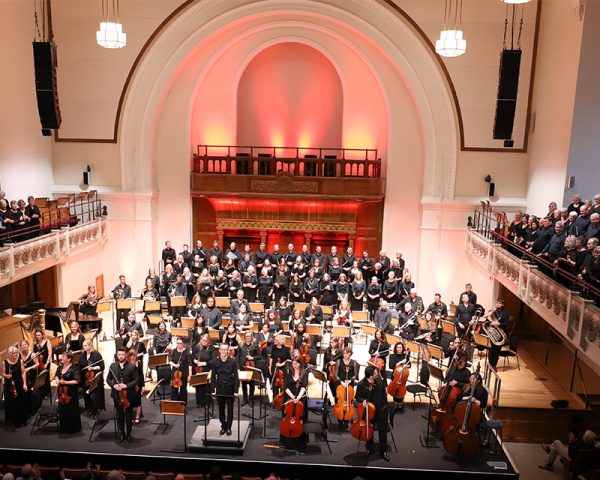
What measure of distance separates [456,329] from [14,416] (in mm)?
8860

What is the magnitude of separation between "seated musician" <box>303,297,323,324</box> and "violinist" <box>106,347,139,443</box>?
14.8 ft

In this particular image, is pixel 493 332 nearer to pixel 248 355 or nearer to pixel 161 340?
pixel 248 355

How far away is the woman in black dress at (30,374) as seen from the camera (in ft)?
32.6

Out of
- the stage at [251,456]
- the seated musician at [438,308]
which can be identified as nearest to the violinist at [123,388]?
the stage at [251,456]

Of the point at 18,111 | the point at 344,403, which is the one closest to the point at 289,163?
the point at 18,111

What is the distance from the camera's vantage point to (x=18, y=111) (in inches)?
623

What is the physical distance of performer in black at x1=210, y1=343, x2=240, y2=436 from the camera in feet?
31.3

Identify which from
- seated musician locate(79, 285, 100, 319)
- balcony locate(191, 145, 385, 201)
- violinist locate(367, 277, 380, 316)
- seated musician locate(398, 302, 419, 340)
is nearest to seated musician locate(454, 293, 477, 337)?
seated musician locate(398, 302, 419, 340)

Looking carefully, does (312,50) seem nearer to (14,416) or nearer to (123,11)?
(123,11)

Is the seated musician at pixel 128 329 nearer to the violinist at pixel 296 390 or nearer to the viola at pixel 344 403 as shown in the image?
the violinist at pixel 296 390

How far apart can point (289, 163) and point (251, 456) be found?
1052 cm

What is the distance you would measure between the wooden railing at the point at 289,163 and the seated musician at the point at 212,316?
6104 mm

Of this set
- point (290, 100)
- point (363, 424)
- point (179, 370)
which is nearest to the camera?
point (363, 424)

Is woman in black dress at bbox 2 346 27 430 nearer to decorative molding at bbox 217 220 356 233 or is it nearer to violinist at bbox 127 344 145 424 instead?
violinist at bbox 127 344 145 424
